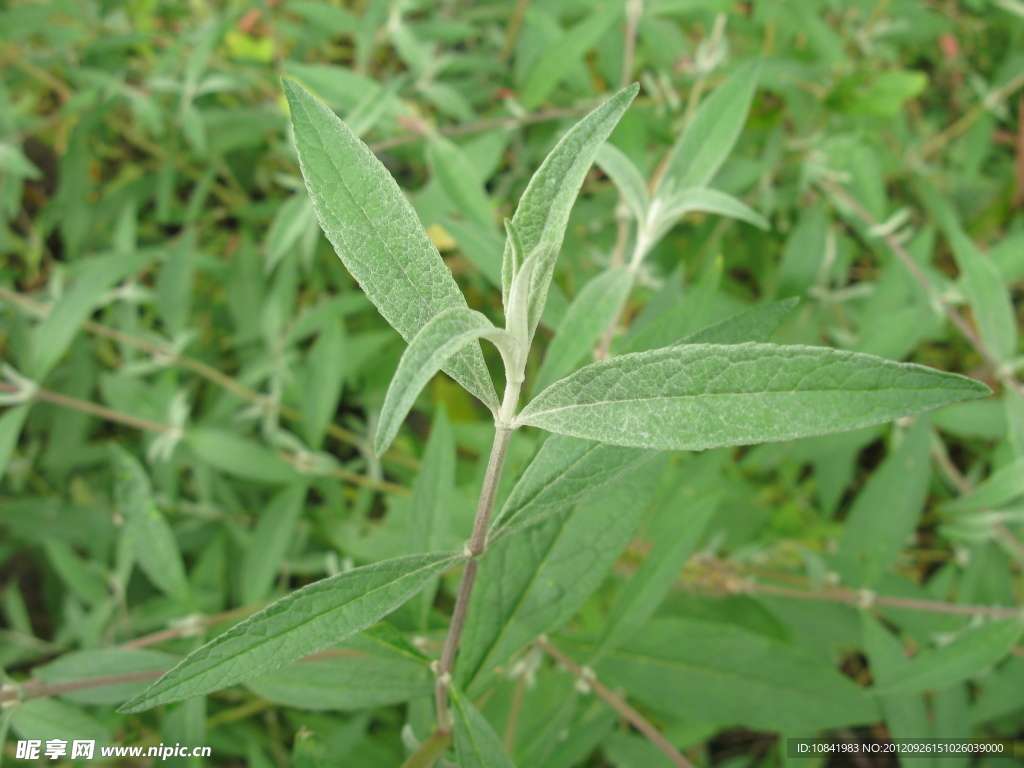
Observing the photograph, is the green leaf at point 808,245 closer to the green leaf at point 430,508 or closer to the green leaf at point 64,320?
the green leaf at point 430,508

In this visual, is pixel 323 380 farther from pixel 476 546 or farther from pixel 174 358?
pixel 476 546

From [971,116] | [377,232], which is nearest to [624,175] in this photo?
[377,232]

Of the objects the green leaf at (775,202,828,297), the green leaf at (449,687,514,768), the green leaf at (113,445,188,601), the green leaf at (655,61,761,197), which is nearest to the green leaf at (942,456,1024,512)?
the green leaf at (775,202,828,297)

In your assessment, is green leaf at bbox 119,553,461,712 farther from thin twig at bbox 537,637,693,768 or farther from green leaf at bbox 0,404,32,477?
green leaf at bbox 0,404,32,477

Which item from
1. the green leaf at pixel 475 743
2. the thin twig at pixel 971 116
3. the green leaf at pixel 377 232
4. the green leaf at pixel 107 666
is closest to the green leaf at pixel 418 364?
the green leaf at pixel 377 232

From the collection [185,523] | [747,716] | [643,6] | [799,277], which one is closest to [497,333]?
[747,716]
